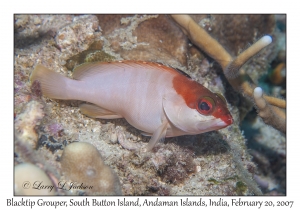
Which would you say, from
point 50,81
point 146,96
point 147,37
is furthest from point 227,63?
point 50,81

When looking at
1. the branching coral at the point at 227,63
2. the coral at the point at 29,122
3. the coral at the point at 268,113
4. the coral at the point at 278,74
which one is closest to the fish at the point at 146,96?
the coral at the point at 29,122

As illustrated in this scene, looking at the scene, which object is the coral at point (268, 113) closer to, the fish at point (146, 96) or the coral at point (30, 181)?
the fish at point (146, 96)

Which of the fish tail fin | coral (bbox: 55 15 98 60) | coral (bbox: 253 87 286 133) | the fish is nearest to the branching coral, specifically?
coral (bbox: 253 87 286 133)

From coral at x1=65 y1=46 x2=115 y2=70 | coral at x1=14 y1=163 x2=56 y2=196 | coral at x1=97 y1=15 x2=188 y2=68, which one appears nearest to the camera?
coral at x1=14 y1=163 x2=56 y2=196

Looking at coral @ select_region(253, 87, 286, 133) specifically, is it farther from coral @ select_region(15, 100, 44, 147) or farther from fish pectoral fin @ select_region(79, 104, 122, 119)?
coral @ select_region(15, 100, 44, 147)

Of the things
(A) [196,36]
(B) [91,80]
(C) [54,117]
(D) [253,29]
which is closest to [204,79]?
(A) [196,36]

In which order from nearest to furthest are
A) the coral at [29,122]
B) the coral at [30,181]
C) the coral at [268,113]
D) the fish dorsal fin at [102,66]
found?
the coral at [30,181] < the coral at [29,122] < the fish dorsal fin at [102,66] < the coral at [268,113]

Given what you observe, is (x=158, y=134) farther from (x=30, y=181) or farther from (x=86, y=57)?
(x=86, y=57)
